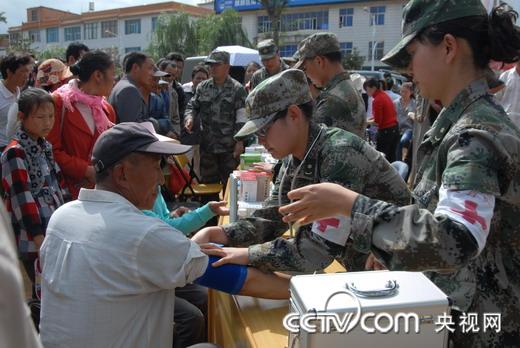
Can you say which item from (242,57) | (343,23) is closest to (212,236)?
(242,57)

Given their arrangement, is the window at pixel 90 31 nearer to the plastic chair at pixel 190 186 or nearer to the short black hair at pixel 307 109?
the plastic chair at pixel 190 186

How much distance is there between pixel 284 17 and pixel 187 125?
4564 cm

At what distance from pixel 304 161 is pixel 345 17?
152 ft

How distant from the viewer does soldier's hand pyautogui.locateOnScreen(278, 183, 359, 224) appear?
0.98 metres

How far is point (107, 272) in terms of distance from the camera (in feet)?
4.65

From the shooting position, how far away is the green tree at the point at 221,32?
38.3 meters

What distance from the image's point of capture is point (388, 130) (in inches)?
301

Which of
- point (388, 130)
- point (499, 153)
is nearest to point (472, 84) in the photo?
point (499, 153)

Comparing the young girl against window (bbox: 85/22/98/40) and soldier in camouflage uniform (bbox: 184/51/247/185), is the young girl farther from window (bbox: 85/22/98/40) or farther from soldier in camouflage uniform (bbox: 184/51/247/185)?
window (bbox: 85/22/98/40)

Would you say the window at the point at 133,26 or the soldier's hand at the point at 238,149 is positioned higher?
the window at the point at 133,26

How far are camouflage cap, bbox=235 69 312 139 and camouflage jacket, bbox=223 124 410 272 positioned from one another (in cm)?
15

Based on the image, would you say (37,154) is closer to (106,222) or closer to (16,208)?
(16,208)

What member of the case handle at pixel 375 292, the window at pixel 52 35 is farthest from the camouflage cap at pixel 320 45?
the window at pixel 52 35

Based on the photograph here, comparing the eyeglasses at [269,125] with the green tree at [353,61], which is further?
the green tree at [353,61]
